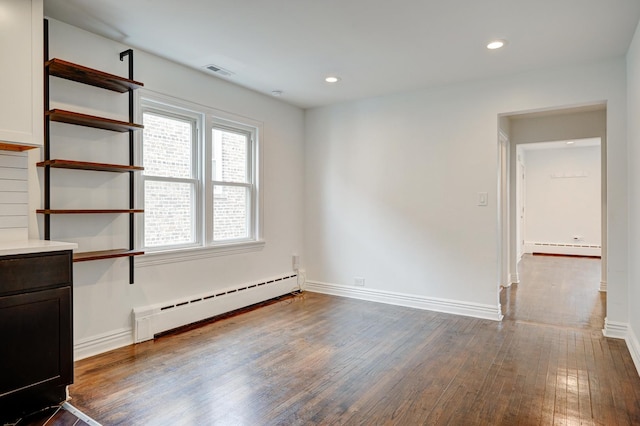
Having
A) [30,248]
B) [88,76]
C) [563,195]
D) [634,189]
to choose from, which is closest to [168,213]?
[88,76]

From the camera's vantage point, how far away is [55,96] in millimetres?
2838

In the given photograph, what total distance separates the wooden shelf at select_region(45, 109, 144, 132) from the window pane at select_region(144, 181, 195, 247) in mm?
615

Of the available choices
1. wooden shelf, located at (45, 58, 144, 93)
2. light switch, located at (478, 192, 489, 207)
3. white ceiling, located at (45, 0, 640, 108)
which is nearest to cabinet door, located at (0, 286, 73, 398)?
wooden shelf, located at (45, 58, 144, 93)

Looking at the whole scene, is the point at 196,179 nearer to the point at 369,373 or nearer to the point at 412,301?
the point at 369,373

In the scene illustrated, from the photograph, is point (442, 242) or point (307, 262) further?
point (307, 262)

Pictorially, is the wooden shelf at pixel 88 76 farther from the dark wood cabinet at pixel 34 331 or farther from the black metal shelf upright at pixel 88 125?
the dark wood cabinet at pixel 34 331

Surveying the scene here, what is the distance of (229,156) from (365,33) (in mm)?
2113

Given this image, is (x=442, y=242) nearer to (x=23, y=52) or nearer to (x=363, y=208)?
(x=363, y=208)

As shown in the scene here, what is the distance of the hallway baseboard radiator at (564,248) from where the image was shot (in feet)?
28.6

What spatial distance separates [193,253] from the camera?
153 inches

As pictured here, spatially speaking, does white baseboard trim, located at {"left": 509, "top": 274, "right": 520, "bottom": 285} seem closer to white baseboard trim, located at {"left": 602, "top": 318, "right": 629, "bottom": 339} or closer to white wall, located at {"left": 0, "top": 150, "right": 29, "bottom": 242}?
white baseboard trim, located at {"left": 602, "top": 318, "right": 629, "bottom": 339}

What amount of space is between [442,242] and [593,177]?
6.63 m

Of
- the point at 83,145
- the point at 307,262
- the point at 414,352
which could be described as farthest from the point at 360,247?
the point at 83,145

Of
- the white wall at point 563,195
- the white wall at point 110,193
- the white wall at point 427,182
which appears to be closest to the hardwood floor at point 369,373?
the white wall at point 110,193
